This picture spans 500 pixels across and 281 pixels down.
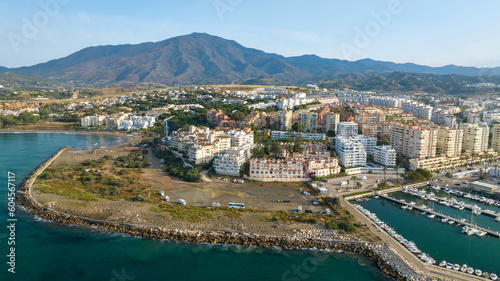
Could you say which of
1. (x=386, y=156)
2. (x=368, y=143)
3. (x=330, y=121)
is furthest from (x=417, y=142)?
(x=330, y=121)

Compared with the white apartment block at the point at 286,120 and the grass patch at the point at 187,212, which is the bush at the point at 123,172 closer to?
the grass patch at the point at 187,212

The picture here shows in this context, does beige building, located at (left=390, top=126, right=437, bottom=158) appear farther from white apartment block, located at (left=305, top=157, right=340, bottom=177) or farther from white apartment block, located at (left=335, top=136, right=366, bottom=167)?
white apartment block, located at (left=305, top=157, right=340, bottom=177)

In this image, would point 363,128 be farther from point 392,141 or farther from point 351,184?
point 351,184

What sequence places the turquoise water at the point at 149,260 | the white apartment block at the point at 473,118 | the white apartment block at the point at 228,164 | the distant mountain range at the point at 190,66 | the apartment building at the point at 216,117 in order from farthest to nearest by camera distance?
the distant mountain range at the point at 190,66
the white apartment block at the point at 473,118
the apartment building at the point at 216,117
the white apartment block at the point at 228,164
the turquoise water at the point at 149,260

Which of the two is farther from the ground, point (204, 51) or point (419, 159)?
point (204, 51)

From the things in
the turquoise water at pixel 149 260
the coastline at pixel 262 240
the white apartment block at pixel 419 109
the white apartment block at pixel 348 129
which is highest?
the white apartment block at pixel 419 109

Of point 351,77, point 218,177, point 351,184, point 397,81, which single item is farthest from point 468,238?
point 351,77

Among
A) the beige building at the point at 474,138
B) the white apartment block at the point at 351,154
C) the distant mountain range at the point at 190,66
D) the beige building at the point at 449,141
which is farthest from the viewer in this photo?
the distant mountain range at the point at 190,66

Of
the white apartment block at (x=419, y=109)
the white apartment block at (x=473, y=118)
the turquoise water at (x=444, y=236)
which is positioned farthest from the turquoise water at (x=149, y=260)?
the white apartment block at (x=419, y=109)
